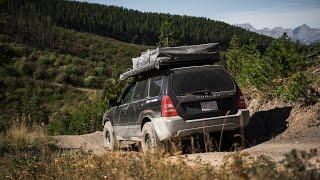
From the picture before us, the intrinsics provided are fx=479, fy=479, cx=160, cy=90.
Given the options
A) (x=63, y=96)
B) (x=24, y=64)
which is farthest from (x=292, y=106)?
(x=24, y=64)

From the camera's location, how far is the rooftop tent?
9828 millimetres

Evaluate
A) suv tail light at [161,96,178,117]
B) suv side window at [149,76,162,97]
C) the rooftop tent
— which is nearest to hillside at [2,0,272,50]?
the rooftop tent

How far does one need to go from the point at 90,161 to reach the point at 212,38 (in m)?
168

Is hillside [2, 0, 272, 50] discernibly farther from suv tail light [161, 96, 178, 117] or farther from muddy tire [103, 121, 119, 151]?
suv tail light [161, 96, 178, 117]

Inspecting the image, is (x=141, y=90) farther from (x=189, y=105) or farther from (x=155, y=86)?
(x=189, y=105)

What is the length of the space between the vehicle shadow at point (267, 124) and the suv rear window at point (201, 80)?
7.49 ft

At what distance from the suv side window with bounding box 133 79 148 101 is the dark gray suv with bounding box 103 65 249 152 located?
195mm

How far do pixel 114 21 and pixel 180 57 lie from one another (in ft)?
481

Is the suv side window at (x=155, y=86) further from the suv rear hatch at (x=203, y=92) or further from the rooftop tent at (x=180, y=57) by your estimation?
the suv rear hatch at (x=203, y=92)

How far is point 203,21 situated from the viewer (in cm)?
19175

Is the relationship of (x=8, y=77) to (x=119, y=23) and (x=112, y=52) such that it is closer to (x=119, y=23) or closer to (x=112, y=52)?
(x=112, y=52)

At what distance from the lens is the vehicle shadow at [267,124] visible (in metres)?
11.5

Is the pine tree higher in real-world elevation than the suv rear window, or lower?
higher

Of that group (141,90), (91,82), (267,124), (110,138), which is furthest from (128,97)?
(91,82)
